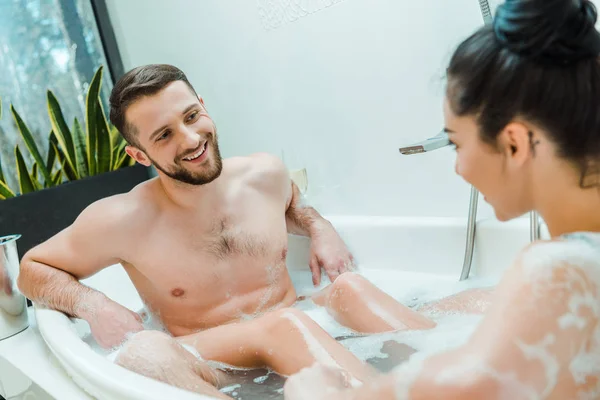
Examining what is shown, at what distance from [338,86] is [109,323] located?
40.7 inches

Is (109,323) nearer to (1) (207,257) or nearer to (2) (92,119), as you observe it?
(1) (207,257)

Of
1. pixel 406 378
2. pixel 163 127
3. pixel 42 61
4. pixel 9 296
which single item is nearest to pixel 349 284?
pixel 163 127

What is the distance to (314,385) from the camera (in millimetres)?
838

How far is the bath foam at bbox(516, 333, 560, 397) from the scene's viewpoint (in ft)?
1.85

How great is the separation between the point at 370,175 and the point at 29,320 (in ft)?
3.79

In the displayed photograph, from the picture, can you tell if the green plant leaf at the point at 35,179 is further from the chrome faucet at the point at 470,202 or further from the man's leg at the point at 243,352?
the chrome faucet at the point at 470,202

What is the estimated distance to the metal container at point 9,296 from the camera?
1.52m

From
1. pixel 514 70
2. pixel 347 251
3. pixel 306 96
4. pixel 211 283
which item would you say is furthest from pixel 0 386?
pixel 514 70

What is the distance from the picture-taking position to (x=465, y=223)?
1.55 meters

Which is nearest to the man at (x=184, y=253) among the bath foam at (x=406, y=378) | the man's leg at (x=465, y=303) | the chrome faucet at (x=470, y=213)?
the man's leg at (x=465, y=303)

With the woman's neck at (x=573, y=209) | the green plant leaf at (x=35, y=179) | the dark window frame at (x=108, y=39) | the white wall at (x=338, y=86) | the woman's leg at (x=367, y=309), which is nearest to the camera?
the woman's neck at (x=573, y=209)

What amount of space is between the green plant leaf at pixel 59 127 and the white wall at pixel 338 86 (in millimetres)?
580

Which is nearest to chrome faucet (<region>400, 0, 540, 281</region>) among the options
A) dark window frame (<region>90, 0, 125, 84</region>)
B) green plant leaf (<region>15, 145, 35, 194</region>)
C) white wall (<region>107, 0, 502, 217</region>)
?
white wall (<region>107, 0, 502, 217</region>)

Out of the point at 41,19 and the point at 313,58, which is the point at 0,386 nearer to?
the point at 313,58
